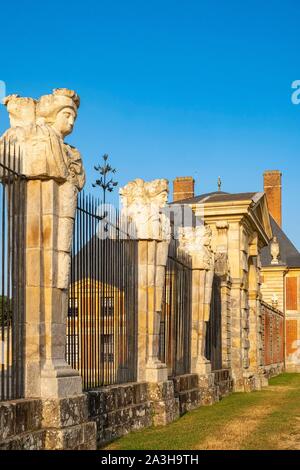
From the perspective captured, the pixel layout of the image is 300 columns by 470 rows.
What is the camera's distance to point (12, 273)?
700 cm

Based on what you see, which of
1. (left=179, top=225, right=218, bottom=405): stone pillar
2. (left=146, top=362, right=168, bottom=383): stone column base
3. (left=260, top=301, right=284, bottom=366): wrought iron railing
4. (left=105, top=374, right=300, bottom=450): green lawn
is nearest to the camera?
(left=105, top=374, right=300, bottom=450): green lawn

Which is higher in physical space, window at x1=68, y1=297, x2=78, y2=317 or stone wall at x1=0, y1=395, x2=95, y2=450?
window at x1=68, y1=297, x2=78, y2=317

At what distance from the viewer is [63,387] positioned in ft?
23.7

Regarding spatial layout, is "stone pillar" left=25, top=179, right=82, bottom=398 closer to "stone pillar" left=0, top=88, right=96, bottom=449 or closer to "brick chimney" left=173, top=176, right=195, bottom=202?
"stone pillar" left=0, top=88, right=96, bottom=449

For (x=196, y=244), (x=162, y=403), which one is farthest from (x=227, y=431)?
(x=196, y=244)

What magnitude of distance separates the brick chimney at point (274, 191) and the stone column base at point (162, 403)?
41098 millimetres

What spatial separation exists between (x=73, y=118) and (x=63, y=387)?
2735mm

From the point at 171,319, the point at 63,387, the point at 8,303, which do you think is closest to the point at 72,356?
the point at 63,387

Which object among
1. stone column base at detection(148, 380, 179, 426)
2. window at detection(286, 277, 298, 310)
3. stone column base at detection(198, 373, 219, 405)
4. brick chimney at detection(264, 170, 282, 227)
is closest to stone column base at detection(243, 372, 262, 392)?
stone column base at detection(198, 373, 219, 405)

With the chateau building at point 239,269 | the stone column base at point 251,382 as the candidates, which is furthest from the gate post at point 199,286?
the stone column base at point 251,382

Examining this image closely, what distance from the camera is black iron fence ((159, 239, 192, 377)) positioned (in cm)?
1289

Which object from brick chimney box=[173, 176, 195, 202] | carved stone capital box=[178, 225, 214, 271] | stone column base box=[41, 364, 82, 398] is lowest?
stone column base box=[41, 364, 82, 398]

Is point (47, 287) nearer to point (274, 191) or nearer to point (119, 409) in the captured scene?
point (119, 409)

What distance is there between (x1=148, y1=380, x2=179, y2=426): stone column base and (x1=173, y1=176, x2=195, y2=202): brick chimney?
114 ft
